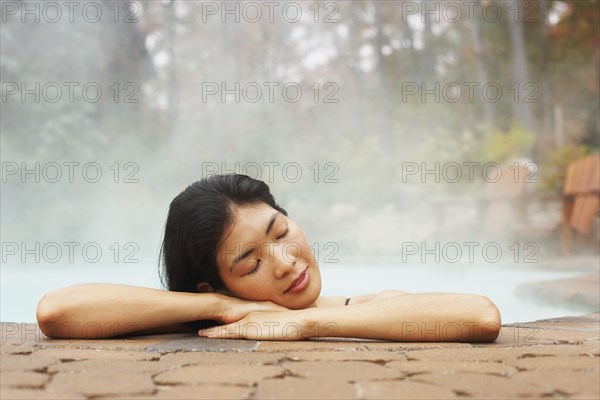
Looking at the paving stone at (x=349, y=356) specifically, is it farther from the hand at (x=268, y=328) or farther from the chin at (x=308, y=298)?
the chin at (x=308, y=298)

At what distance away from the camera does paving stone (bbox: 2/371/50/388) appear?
45.1 inches

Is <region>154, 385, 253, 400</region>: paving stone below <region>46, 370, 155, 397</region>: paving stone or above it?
below

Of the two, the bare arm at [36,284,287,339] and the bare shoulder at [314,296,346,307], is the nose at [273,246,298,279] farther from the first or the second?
the bare shoulder at [314,296,346,307]

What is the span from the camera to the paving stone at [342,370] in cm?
122

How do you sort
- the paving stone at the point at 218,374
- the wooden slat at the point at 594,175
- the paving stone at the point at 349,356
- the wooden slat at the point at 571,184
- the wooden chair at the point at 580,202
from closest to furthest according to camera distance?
the paving stone at the point at 218,374 < the paving stone at the point at 349,356 < the wooden slat at the point at 594,175 < the wooden chair at the point at 580,202 < the wooden slat at the point at 571,184

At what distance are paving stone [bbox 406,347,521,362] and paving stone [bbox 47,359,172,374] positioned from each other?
0.51 metres

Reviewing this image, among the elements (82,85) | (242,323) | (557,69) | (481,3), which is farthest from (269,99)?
(242,323)

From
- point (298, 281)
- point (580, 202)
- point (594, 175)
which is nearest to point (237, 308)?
point (298, 281)

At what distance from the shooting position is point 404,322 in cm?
169

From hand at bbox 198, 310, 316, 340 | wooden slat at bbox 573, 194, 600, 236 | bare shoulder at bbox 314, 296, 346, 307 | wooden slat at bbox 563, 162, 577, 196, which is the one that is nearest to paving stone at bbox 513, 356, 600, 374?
hand at bbox 198, 310, 316, 340

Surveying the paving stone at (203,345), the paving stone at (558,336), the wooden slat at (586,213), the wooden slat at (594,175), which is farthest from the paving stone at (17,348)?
the wooden slat at (586,213)

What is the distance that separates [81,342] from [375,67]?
33.9 feet

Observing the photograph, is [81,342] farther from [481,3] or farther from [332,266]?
[481,3]

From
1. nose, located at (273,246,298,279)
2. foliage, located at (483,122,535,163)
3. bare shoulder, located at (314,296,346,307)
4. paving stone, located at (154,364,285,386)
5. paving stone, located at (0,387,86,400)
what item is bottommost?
paving stone, located at (154,364,285,386)
